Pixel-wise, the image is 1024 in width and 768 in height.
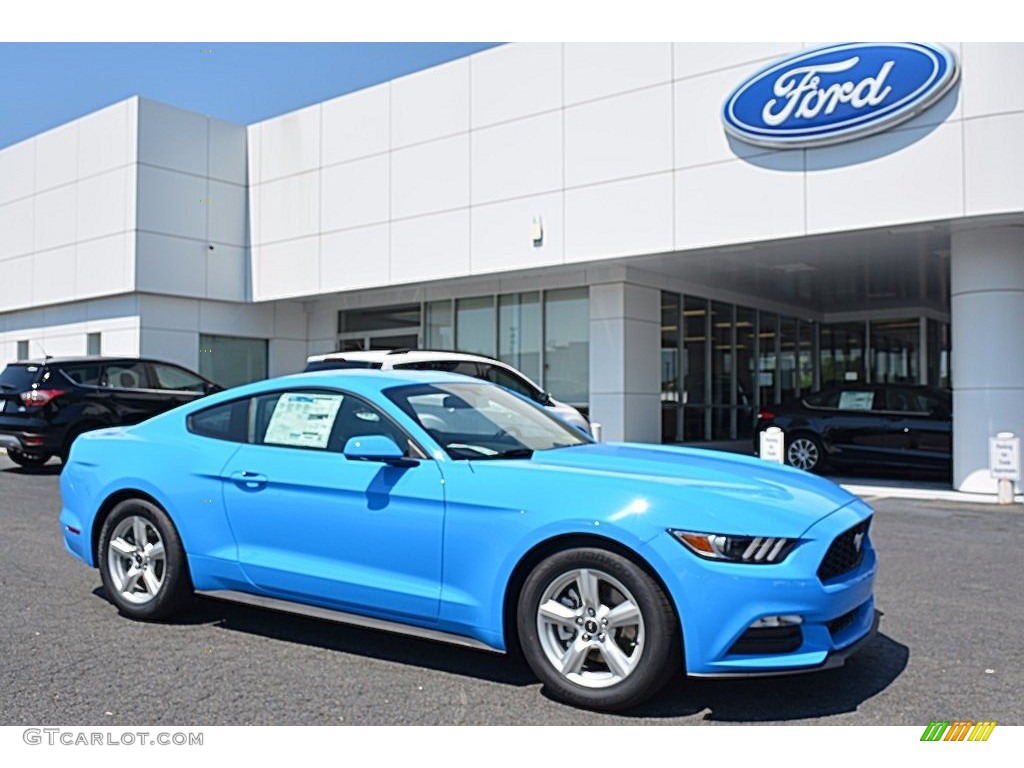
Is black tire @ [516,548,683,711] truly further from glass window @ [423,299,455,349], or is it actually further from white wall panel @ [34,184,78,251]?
white wall panel @ [34,184,78,251]

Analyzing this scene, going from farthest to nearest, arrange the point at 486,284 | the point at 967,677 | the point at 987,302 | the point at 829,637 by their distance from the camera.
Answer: the point at 486,284 < the point at 987,302 < the point at 967,677 < the point at 829,637

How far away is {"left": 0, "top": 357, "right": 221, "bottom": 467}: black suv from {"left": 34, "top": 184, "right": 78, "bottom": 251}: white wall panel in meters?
7.03

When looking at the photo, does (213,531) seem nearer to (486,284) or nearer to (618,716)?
(618,716)

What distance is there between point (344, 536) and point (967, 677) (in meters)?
3.08

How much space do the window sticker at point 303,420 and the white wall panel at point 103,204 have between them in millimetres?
14683

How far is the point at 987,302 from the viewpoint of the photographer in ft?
39.3

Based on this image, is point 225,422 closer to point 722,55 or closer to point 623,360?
point 722,55

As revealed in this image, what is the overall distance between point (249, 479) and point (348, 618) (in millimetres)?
946

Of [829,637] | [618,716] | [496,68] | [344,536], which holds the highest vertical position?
[496,68]

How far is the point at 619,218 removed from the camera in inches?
562

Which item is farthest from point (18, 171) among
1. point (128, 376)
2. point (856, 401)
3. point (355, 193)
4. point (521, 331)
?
point (856, 401)

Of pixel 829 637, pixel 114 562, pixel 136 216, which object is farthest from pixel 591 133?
pixel 829 637

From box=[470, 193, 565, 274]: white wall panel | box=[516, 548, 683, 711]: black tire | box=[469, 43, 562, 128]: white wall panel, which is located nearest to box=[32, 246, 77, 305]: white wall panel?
box=[470, 193, 565, 274]: white wall panel

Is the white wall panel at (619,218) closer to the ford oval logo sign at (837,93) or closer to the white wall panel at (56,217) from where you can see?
the ford oval logo sign at (837,93)
